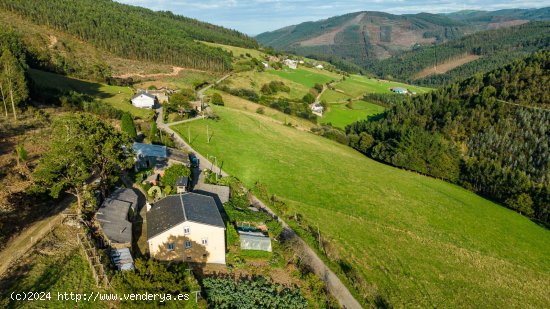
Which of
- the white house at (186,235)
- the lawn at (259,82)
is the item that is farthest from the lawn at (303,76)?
the white house at (186,235)

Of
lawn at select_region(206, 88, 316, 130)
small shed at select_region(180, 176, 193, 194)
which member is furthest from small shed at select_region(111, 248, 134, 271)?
lawn at select_region(206, 88, 316, 130)

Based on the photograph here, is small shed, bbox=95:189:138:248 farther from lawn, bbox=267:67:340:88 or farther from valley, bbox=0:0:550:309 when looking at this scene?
lawn, bbox=267:67:340:88

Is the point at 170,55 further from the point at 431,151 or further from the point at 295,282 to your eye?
the point at 295,282

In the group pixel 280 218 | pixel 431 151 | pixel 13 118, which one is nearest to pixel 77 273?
pixel 280 218

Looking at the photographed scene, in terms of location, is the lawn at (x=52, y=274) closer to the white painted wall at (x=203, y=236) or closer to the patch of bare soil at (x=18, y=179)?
the patch of bare soil at (x=18, y=179)

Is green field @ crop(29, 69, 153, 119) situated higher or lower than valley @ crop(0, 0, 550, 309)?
higher
